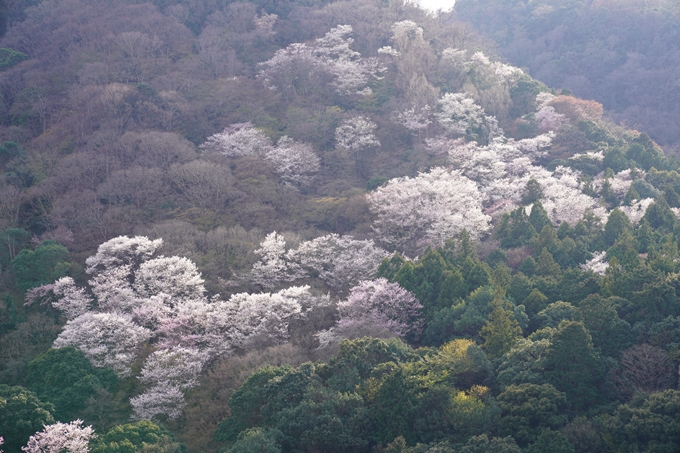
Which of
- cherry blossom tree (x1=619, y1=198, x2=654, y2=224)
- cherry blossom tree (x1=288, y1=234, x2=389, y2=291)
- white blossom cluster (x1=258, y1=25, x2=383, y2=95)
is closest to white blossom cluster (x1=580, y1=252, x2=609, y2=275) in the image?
cherry blossom tree (x1=619, y1=198, x2=654, y2=224)

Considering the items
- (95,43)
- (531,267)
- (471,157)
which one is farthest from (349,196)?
(95,43)

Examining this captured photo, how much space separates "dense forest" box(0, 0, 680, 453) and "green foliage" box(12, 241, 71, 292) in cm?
16

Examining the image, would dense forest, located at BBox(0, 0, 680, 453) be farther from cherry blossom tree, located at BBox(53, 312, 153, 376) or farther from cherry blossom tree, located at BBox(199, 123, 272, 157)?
cherry blossom tree, located at BBox(199, 123, 272, 157)

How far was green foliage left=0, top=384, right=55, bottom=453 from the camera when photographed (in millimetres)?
20828

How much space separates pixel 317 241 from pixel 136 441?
15.3 meters

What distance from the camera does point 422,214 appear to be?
37312mm

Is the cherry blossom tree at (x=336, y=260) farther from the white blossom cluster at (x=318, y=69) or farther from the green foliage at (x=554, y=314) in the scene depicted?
the white blossom cluster at (x=318, y=69)

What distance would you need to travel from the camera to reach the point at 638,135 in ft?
167

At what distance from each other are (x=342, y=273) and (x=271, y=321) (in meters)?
6.00

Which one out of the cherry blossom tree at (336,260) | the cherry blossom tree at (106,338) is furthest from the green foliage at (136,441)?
the cherry blossom tree at (336,260)

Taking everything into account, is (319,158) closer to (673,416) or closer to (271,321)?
(271,321)

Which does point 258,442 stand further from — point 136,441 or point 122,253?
point 122,253

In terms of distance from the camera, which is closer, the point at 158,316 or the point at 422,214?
the point at 158,316

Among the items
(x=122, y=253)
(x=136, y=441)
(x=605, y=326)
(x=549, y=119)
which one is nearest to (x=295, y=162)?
(x=122, y=253)
